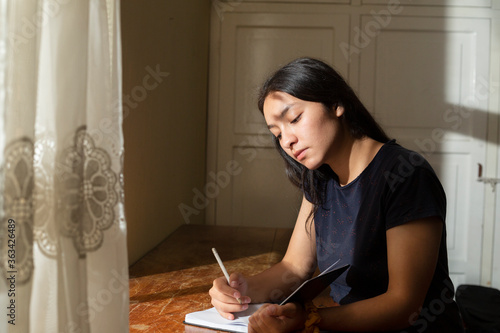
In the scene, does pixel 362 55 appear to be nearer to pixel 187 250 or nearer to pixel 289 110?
pixel 187 250

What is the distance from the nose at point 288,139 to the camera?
123 centimetres

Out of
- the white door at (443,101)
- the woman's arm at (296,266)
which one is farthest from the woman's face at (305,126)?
the white door at (443,101)

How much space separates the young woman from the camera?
107cm

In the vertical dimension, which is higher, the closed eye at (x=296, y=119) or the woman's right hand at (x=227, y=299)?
the closed eye at (x=296, y=119)

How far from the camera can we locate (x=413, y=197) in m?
1.09

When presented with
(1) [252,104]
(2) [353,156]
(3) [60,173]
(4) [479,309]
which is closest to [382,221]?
(2) [353,156]

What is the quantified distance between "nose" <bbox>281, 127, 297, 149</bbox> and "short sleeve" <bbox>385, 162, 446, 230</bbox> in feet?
0.82

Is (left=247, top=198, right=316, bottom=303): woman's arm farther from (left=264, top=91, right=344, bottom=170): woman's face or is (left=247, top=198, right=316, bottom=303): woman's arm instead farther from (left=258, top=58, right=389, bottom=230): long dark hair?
(left=264, top=91, right=344, bottom=170): woman's face

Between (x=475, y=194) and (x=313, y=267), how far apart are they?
2.42 meters

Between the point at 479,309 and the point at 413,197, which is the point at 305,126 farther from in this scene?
the point at 479,309

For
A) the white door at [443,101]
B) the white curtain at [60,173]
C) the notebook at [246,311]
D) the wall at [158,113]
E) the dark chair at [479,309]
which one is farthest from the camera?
the white door at [443,101]

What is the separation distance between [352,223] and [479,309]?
1298 mm

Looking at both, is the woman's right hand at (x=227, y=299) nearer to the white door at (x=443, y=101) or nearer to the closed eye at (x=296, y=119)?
the closed eye at (x=296, y=119)

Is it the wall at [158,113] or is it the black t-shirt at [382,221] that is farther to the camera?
the wall at [158,113]
